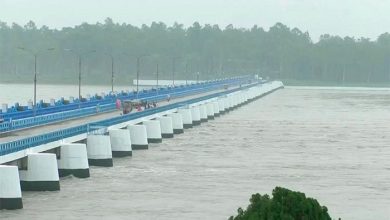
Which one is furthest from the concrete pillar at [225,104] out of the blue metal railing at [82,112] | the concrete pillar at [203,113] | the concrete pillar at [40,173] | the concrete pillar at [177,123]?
the concrete pillar at [40,173]

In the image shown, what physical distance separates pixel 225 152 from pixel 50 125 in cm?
1417

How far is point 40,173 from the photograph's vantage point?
4519cm

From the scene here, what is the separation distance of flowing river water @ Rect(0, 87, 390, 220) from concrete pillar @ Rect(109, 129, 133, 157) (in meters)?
0.95

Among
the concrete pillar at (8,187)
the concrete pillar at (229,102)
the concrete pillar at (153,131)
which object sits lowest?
the concrete pillar at (229,102)

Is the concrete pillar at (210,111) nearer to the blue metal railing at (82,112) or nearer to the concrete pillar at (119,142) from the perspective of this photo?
the blue metal railing at (82,112)

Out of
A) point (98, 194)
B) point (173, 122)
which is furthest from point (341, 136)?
point (98, 194)

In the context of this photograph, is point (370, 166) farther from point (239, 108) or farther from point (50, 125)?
point (239, 108)

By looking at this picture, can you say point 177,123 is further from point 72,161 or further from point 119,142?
point 72,161

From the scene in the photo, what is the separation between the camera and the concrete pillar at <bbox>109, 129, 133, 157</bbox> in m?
63.6

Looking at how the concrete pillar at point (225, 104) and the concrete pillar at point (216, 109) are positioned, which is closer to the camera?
the concrete pillar at point (216, 109)

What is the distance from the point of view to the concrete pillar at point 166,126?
83562mm

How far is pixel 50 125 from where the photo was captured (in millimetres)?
60656

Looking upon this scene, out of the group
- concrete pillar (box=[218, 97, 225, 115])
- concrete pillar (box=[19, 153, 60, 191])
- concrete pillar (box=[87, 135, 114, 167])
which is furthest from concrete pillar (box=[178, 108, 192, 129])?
concrete pillar (box=[19, 153, 60, 191])

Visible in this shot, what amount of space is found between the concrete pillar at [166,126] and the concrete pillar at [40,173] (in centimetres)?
3815
